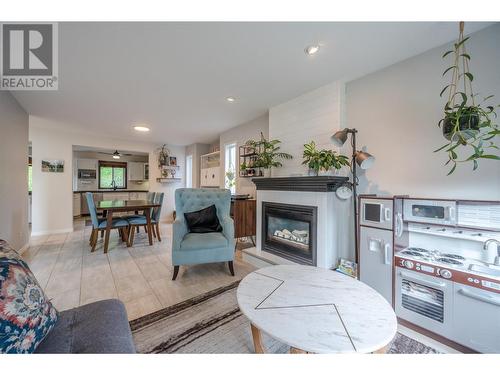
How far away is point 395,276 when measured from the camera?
1638 mm

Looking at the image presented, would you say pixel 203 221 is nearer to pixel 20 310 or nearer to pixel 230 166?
pixel 20 310

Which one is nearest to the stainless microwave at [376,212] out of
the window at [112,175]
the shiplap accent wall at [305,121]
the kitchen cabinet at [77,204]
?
the shiplap accent wall at [305,121]

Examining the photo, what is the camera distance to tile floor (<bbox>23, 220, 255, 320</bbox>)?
193cm

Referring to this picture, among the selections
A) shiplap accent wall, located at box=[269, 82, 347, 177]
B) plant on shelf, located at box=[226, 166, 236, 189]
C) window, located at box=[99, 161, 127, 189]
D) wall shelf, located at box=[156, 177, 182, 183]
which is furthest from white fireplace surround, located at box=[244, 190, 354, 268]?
window, located at box=[99, 161, 127, 189]

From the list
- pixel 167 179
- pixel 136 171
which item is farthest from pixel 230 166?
pixel 136 171

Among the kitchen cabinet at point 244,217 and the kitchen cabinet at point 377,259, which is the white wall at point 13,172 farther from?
the kitchen cabinet at point 377,259

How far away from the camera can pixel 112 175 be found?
7629 mm

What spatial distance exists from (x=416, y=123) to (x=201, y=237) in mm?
2534

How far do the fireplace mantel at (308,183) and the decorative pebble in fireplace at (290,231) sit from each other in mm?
229

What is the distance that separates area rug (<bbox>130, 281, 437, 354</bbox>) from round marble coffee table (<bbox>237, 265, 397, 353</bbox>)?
323 mm

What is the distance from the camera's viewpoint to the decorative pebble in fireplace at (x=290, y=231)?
93.6 inches

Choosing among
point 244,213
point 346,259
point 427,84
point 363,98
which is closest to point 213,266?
point 244,213

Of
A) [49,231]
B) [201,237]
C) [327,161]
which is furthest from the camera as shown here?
[49,231]
